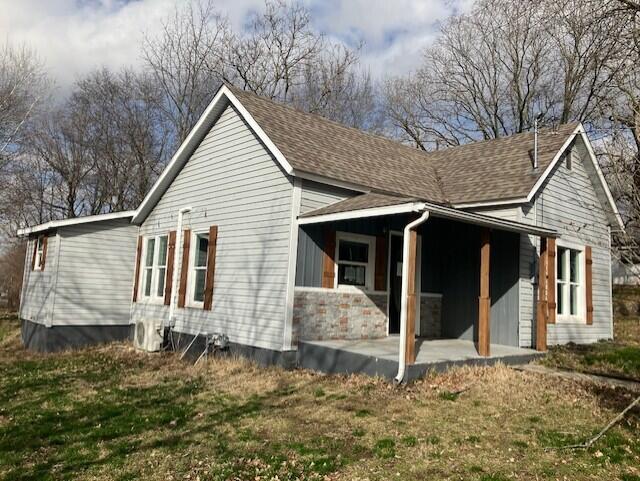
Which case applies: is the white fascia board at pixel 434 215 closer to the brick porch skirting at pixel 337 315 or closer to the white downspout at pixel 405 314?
the white downspout at pixel 405 314

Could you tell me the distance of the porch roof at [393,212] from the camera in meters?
7.82

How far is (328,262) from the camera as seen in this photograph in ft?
32.5

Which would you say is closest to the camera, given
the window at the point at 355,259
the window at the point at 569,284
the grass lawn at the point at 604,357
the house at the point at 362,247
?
the grass lawn at the point at 604,357

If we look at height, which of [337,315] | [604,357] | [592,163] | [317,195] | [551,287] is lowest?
[604,357]

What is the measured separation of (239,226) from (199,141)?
312cm

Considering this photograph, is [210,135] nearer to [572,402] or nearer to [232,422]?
[232,422]

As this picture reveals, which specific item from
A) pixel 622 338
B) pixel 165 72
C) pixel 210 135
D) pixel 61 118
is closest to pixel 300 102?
pixel 165 72

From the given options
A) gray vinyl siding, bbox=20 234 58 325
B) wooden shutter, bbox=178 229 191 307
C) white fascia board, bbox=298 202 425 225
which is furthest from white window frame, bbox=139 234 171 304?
white fascia board, bbox=298 202 425 225

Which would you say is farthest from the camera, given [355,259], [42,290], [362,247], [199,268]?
[42,290]

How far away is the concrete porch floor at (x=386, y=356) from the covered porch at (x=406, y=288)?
0.02 meters

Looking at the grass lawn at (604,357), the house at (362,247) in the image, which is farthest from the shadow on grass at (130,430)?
the grass lawn at (604,357)

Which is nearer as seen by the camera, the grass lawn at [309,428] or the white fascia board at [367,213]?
the grass lawn at [309,428]

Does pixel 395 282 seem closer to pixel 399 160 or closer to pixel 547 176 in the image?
→ pixel 399 160

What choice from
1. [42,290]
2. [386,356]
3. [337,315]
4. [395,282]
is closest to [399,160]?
[395,282]
